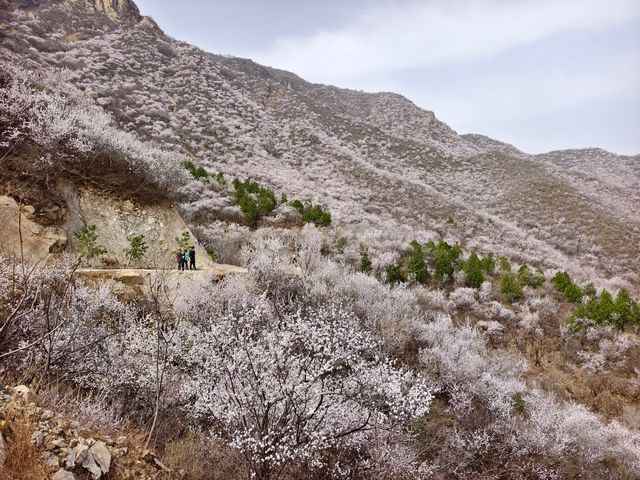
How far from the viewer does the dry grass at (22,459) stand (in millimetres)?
3346

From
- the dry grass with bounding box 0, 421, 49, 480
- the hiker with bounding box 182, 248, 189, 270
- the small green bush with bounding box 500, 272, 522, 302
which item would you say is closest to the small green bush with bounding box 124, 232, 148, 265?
the hiker with bounding box 182, 248, 189, 270

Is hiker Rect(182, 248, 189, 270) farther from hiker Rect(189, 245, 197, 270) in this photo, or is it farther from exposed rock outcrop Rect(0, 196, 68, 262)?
exposed rock outcrop Rect(0, 196, 68, 262)

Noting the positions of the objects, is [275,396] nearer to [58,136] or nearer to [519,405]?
[519,405]

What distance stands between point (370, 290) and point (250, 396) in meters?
9.94

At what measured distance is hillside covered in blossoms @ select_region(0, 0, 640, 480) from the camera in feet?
20.9

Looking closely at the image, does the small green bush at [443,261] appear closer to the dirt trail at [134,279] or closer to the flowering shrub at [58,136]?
the dirt trail at [134,279]

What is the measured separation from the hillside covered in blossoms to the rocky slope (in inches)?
18.0

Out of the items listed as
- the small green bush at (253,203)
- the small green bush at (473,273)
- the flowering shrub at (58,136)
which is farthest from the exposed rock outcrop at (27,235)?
the small green bush at (473,273)

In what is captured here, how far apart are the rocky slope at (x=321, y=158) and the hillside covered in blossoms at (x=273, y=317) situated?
46cm

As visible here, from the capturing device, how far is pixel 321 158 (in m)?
45.4

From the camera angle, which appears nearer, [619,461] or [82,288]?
[82,288]

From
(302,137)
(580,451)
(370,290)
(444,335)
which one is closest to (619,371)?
(580,451)

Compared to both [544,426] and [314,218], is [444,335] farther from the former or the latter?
[314,218]

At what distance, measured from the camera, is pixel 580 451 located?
1178 centimetres
